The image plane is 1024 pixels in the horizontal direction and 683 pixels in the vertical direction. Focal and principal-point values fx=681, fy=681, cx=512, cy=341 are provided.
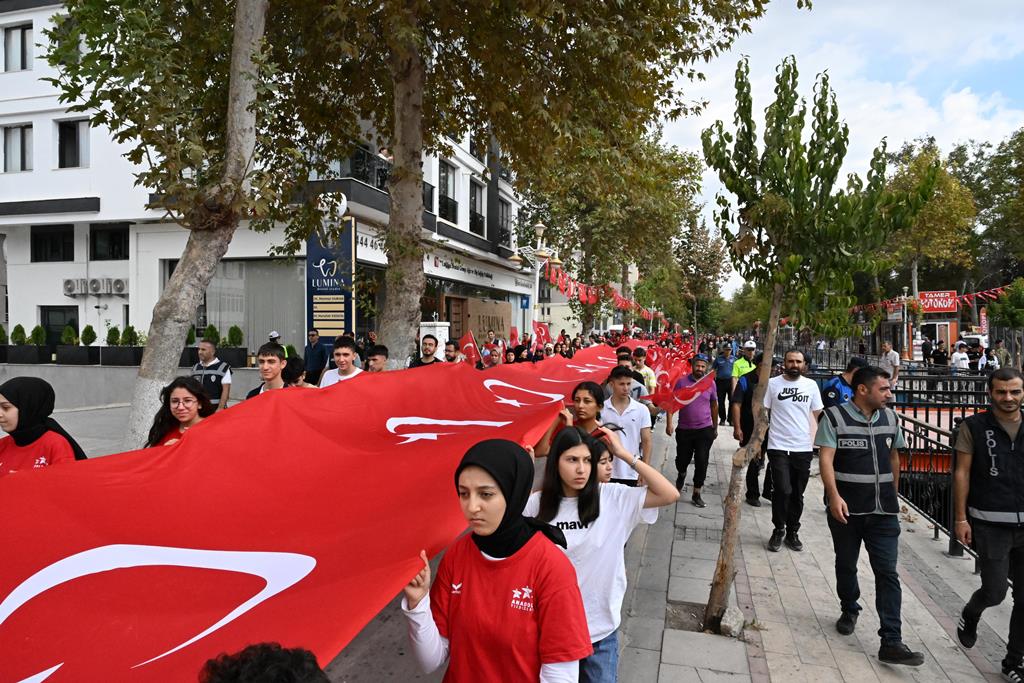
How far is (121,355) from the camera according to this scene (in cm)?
1814

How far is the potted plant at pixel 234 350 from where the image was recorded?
17.4 meters

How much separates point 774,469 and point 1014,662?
2684 millimetres

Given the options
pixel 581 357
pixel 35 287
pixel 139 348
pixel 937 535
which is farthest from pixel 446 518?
pixel 35 287

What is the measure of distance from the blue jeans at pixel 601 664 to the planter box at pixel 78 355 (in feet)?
63.8

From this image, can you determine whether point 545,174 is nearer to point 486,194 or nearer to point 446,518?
point 446,518

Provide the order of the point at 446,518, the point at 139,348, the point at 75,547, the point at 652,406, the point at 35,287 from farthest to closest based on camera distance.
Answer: the point at 35,287 → the point at 139,348 → the point at 652,406 → the point at 446,518 → the point at 75,547

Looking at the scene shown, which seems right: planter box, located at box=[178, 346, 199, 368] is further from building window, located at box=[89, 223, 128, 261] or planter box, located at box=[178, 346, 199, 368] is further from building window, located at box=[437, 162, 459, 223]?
building window, located at box=[437, 162, 459, 223]

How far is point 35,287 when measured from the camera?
22.5 m

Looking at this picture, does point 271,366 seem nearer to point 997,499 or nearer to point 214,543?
point 214,543

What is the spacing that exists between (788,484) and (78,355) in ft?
61.8

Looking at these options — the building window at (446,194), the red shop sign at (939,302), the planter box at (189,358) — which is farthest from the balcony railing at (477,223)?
the red shop sign at (939,302)

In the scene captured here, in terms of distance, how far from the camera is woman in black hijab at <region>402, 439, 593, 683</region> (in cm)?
219

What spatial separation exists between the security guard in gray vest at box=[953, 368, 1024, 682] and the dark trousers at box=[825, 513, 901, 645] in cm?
47

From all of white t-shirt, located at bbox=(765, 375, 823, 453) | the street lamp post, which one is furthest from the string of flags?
white t-shirt, located at bbox=(765, 375, 823, 453)
